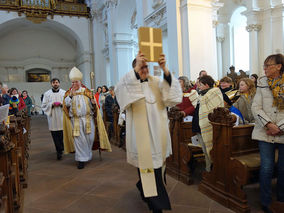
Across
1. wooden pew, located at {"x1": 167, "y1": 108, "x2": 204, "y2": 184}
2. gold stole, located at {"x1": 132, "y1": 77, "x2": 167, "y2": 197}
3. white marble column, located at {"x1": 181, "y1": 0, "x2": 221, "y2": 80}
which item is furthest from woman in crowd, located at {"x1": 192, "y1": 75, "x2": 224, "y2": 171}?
white marble column, located at {"x1": 181, "y1": 0, "x2": 221, "y2": 80}

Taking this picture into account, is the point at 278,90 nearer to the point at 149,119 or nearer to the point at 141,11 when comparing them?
the point at 149,119

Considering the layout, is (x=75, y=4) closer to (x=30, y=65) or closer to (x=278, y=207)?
(x=30, y=65)

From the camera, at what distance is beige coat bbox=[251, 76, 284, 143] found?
249 centimetres

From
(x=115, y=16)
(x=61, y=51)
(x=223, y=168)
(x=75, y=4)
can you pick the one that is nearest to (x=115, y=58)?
(x=115, y=16)

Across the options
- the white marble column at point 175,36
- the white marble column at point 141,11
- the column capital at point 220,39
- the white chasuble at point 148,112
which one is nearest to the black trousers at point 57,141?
the white chasuble at point 148,112

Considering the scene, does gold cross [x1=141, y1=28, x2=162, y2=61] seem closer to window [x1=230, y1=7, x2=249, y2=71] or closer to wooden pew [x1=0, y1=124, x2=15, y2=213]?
wooden pew [x1=0, y1=124, x2=15, y2=213]

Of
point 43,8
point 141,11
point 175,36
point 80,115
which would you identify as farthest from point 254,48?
point 43,8

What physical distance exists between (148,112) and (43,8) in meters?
18.0

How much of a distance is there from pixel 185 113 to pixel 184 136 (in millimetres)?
367

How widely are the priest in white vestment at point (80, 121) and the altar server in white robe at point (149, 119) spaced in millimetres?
2462

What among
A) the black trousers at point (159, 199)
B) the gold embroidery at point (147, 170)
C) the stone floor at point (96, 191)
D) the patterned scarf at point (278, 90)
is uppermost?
the patterned scarf at point (278, 90)

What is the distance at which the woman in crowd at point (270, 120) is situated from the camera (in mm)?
2469

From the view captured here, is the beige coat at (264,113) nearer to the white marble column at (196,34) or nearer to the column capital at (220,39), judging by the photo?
the white marble column at (196,34)

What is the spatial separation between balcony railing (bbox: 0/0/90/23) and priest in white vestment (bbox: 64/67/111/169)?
15048 millimetres
